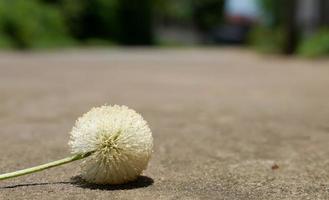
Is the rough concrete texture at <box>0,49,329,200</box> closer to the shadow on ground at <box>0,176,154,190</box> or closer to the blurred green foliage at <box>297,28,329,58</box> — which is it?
the shadow on ground at <box>0,176,154,190</box>

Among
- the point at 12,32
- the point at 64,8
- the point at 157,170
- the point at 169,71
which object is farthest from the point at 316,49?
the point at 157,170

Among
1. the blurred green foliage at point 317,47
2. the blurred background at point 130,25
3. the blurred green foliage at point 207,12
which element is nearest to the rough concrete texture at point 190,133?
the blurred green foliage at point 317,47

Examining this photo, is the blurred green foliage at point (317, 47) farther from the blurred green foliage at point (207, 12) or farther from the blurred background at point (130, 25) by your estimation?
the blurred green foliage at point (207, 12)

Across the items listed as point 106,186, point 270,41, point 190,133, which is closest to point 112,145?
point 106,186

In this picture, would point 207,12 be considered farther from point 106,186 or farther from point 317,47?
point 106,186

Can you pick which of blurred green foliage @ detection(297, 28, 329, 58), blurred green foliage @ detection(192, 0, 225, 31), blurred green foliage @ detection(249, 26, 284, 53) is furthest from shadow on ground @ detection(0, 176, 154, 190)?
blurred green foliage @ detection(192, 0, 225, 31)

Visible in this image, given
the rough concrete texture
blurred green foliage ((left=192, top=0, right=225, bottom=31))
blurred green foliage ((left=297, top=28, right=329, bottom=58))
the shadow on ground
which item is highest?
the shadow on ground
